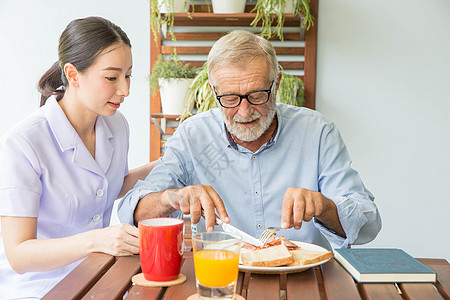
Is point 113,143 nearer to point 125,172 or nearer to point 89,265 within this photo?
point 125,172

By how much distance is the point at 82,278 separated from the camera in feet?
3.64

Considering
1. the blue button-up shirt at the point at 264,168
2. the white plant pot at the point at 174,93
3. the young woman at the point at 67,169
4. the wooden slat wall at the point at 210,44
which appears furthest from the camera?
the wooden slat wall at the point at 210,44

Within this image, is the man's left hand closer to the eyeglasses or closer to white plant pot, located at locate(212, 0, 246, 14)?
the eyeglasses

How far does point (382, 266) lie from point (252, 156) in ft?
2.44

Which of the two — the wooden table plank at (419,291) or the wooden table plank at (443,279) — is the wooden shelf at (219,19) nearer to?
the wooden table plank at (443,279)

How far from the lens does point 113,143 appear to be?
6.29 feet

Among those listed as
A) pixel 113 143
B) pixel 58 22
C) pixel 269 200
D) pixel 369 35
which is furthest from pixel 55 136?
pixel 369 35

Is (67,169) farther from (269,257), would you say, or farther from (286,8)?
(286,8)

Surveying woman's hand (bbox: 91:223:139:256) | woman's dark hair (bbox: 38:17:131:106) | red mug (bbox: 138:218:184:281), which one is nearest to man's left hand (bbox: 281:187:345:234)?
red mug (bbox: 138:218:184:281)

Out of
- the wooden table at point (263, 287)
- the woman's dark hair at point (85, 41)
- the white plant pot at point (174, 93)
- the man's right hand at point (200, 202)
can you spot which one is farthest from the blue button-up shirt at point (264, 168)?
the white plant pot at point (174, 93)

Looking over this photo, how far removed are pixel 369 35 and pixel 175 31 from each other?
1.17m

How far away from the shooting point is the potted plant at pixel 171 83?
2760 mm

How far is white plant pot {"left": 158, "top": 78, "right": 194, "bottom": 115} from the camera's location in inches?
109

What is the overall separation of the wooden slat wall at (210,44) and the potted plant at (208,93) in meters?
0.14
